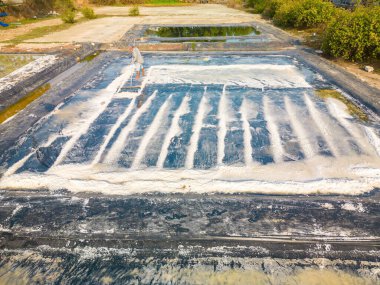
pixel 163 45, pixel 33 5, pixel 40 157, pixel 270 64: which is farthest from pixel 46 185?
pixel 33 5

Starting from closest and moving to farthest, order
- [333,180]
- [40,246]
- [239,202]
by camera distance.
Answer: [40,246] < [239,202] < [333,180]

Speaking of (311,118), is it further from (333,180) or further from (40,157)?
(40,157)

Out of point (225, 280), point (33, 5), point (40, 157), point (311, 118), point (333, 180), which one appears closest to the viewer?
point (225, 280)

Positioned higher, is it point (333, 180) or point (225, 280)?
point (333, 180)

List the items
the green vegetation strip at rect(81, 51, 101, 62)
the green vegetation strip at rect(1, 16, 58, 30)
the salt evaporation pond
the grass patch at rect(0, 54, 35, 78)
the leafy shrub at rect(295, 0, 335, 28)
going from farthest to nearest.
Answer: the green vegetation strip at rect(1, 16, 58, 30) < the leafy shrub at rect(295, 0, 335, 28) < the green vegetation strip at rect(81, 51, 101, 62) < the grass patch at rect(0, 54, 35, 78) < the salt evaporation pond

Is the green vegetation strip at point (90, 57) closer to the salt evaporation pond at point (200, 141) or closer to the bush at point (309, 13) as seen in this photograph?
the salt evaporation pond at point (200, 141)

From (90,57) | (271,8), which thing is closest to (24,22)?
(90,57)

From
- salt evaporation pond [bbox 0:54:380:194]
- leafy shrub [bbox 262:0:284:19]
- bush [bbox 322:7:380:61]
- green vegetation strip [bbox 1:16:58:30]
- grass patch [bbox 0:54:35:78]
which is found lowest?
salt evaporation pond [bbox 0:54:380:194]

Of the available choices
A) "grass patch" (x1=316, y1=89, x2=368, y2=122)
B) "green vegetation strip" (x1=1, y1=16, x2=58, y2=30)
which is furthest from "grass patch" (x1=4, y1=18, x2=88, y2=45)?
"grass patch" (x1=316, y1=89, x2=368, y2=122)

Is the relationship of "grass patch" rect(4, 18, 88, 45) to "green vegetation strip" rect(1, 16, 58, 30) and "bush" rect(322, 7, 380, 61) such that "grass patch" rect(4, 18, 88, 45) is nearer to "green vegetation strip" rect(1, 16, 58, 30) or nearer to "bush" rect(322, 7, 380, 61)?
"green vegetation strip" rect(1, 16, 58, 30)
